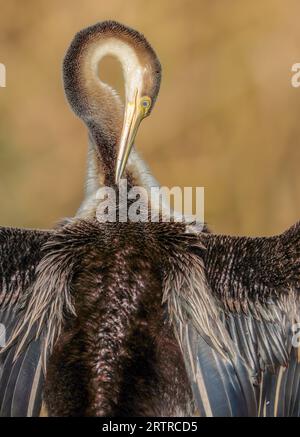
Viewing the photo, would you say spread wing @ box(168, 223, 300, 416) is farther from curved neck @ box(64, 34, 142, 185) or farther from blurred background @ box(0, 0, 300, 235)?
blurred background @ box(0, 0, 300, 235)

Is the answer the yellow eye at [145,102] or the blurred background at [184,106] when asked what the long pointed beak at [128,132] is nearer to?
the yellow eye at [145,102]

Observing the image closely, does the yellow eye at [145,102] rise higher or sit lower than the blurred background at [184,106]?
lower

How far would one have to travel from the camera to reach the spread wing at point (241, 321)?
7.63 feet

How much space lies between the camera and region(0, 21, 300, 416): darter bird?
7.27 feet

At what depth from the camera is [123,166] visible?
2760 millimetres

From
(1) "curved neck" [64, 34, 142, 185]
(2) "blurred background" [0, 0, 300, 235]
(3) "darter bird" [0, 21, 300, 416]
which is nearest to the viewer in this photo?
(3) "darter bird" [0, 21, 300, 416]

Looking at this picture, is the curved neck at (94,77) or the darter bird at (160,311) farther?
the curved neck at (94,77)

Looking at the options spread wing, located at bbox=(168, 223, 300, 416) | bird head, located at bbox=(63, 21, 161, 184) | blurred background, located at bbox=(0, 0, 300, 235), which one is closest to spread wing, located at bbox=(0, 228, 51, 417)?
spread wing, located at bbox=(168, 223, 300, 416)

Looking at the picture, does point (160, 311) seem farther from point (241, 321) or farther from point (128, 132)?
point (128, 132)

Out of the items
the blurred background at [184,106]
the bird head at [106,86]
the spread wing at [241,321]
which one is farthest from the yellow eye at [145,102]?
the blurred background at [184,106]

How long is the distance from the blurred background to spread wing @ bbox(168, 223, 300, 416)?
7.24 feet

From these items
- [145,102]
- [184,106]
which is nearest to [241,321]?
[145,102]
